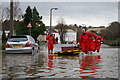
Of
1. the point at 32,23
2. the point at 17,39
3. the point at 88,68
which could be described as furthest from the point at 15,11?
the point at 32,23

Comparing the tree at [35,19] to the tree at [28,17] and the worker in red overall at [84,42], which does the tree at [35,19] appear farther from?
the worker in red overall at [84,42]

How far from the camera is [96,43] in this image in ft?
69.3

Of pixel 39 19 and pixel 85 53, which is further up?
pixel 39 19

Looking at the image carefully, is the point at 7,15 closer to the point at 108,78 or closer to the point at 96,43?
the point at 96,43

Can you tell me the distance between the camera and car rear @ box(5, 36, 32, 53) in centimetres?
1948

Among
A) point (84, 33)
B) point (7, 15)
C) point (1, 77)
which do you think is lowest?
point (1, 77)

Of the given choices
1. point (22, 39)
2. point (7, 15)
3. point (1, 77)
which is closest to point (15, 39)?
point (22, 39)

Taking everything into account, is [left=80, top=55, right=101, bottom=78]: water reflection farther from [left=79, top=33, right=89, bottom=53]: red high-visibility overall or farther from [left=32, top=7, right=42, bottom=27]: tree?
[left=32, top=7, right=42, bottom=27]: tree

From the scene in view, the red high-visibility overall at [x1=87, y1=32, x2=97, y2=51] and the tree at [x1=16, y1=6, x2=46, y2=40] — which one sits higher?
the tree at [x1=16, y1=6, x2=46, y2=40]

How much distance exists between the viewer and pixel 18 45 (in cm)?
1953

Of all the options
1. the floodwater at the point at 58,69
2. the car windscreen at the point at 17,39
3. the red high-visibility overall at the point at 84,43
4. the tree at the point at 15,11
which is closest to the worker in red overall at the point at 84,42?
the red high-visibility overall at the point at 84,43

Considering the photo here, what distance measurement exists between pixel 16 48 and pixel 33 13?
2381 inches

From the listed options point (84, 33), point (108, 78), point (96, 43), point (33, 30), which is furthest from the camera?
point (33, 30)

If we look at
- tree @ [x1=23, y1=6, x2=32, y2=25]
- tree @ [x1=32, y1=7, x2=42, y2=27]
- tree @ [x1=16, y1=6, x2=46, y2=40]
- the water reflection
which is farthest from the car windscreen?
tree @ [x1=32, y1=7, x2=42, y2=27]
